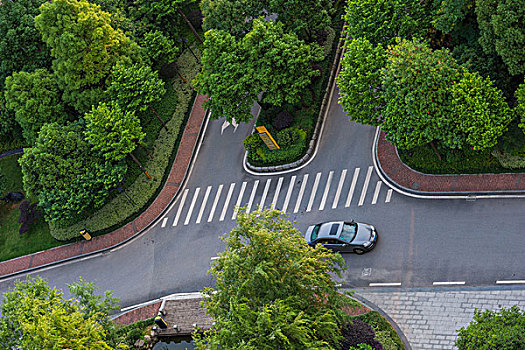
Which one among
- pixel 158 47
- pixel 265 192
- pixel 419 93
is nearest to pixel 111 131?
pixel 158 47

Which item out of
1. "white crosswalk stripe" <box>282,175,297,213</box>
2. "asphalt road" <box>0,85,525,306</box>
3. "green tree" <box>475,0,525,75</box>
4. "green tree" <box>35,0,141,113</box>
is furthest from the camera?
"green tree" <box>35,0,141,113</box>

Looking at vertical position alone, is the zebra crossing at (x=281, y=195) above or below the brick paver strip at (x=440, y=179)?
above

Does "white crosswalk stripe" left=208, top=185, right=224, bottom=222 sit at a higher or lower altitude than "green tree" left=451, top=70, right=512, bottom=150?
lower

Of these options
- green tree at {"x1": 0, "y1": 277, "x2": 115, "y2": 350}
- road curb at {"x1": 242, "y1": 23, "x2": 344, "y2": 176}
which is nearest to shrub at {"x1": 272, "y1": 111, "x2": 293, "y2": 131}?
road curb at {"x1": 242, "y1": 23, "x2": 344, "y2": 176}

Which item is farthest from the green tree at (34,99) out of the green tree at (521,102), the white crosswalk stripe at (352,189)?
the green tree at (521,102)

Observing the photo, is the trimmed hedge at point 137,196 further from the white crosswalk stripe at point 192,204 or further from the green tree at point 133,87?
the white crosswalk stripe at point 192,204

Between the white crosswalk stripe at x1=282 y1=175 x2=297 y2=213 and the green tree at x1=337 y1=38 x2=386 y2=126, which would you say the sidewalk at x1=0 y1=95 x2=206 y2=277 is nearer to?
the white crosswalk stripe at x1=282 y1=175 x2=297 y2=213
